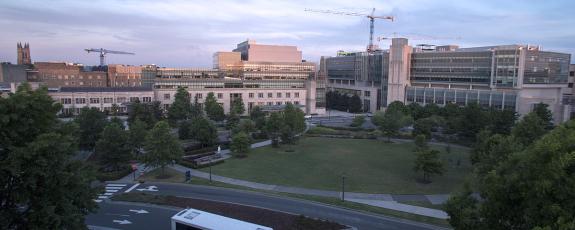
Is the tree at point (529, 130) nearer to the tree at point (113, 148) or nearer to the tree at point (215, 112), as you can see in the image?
the tree at point (113, 148)

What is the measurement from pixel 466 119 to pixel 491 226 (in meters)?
49.1

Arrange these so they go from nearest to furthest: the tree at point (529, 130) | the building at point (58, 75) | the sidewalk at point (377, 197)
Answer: the sidewalk at point (377, 197) < the tree at point (529, 130) < the building at point (58, 75)

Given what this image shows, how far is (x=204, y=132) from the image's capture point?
58.0m

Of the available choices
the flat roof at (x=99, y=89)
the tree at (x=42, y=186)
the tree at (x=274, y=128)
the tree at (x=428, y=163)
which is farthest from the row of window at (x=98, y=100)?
the tree at (x=42, y=186)

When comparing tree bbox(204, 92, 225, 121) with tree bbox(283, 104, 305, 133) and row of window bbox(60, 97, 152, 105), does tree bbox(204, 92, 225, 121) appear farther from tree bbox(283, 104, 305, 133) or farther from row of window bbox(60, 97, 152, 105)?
tree bbox(283, 104, 305, 133)

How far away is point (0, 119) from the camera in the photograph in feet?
52.1

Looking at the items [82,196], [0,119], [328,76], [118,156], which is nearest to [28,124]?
[0,119]

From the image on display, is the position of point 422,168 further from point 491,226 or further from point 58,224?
point 58,224

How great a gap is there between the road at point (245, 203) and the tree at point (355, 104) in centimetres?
8227

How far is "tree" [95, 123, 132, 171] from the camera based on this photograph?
1756 inches

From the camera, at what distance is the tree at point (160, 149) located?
43500mm

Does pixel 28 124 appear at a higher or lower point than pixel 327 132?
higher

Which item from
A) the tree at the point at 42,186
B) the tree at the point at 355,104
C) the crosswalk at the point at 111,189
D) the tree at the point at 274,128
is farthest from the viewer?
the tree at the point at 355,104

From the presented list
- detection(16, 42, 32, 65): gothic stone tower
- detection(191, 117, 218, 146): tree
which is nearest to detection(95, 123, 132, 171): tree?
detection(191, 117, 218, 146): tree
